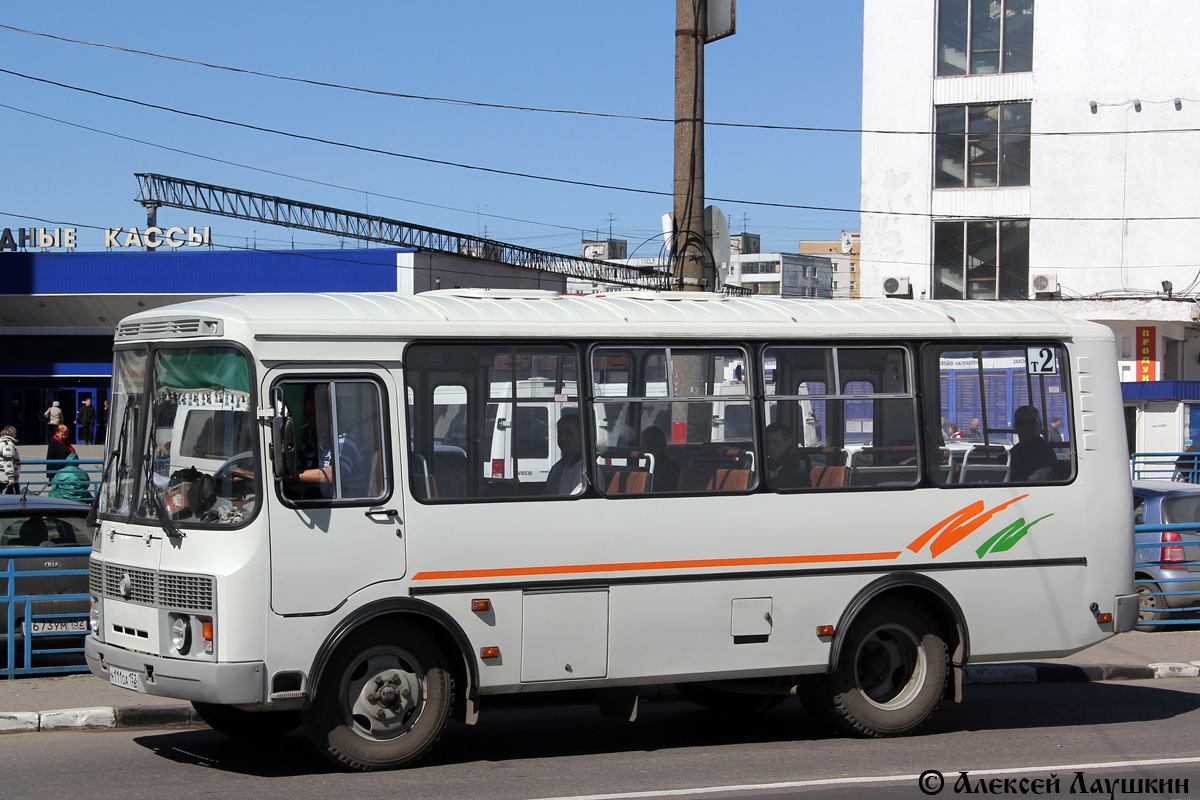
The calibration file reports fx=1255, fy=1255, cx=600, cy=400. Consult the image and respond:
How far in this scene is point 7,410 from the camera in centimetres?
5034

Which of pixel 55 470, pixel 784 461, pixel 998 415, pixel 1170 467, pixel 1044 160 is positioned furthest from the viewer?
pixel 1044 160

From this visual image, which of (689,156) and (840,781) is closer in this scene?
(840,781)

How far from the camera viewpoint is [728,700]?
364 inches

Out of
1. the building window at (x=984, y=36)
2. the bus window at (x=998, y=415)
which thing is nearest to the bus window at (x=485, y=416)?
the bus window at (x=998, y=415)

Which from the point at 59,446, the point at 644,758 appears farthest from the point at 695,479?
the point at 59,446

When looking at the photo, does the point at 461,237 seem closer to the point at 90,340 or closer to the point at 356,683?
the point at 90,340

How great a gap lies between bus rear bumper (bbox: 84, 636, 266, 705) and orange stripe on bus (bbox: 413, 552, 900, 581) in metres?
1.03

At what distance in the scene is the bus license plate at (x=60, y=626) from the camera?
32.0ft

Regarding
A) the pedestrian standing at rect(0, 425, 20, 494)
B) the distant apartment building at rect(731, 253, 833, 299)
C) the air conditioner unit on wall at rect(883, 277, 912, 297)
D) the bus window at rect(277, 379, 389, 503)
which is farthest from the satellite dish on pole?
the distant apartment building at rect(731, 253, 833, 299)

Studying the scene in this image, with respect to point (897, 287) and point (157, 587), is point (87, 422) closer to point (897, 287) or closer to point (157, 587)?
point (897, 287)

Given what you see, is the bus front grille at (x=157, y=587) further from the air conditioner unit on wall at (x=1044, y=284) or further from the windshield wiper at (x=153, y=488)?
the air conditioner unit on wall at (x=1044, y=284)

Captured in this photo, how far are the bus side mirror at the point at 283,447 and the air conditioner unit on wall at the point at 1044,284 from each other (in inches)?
1120

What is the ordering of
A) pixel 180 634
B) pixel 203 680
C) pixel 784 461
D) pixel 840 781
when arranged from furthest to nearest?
pixel 784 461, pixel 840 781, pixel 180 634, pixel 203 680

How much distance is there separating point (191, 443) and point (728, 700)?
4365mm
